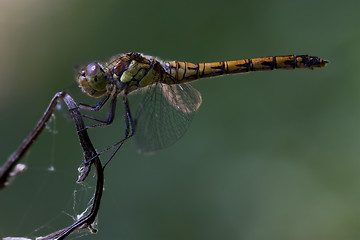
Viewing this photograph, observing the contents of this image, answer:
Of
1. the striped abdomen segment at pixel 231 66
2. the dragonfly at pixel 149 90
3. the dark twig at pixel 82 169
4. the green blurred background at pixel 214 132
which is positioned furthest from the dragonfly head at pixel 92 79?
the green blurred background at pixel 214 132

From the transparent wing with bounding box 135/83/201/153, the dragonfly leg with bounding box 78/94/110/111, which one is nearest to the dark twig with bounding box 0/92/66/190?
the dragonfly leg with bounding box 78/94/110/111

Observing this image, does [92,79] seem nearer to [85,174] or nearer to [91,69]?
[91,69]

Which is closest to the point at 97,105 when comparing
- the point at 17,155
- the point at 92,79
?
the point at 92,79

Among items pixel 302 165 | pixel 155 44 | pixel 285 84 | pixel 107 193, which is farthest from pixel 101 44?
pixel 302 165

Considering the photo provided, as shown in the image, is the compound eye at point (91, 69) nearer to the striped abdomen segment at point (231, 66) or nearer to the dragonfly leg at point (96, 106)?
the dragonfly leg at point (96, 106)

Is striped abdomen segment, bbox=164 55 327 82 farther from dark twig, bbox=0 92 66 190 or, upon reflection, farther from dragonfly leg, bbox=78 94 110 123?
dark twig, bbox=0 92 66 190

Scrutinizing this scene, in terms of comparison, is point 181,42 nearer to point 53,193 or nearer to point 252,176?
point 252,176
